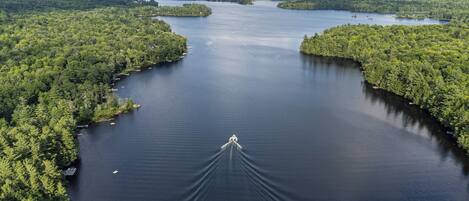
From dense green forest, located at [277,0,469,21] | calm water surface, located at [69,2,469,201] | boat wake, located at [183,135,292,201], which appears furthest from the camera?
dense green forest, located at [277,0,469,21]

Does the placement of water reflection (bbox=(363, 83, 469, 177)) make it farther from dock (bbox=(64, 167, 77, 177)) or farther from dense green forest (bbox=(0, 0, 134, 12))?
dense green forest (bbox=(0, 0, 134, 12))

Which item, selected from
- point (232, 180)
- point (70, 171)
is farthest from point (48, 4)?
point (232, 180)

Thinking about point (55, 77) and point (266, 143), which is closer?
point (266, 143)

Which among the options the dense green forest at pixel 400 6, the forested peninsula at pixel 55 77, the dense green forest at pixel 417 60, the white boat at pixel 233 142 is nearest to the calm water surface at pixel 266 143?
the white boat at pixel 233 142

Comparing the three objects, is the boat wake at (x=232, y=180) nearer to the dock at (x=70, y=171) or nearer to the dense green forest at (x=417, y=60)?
the dock at (x=70, y=171)

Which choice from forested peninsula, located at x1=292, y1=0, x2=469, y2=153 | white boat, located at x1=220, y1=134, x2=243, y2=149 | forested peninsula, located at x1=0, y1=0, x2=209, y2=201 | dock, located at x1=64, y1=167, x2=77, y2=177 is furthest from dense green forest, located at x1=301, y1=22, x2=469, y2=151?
dock, located at x1=64, y1=167, x2=77, y2=177

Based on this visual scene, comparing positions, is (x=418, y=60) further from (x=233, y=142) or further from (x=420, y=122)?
(x=233, y=142)
